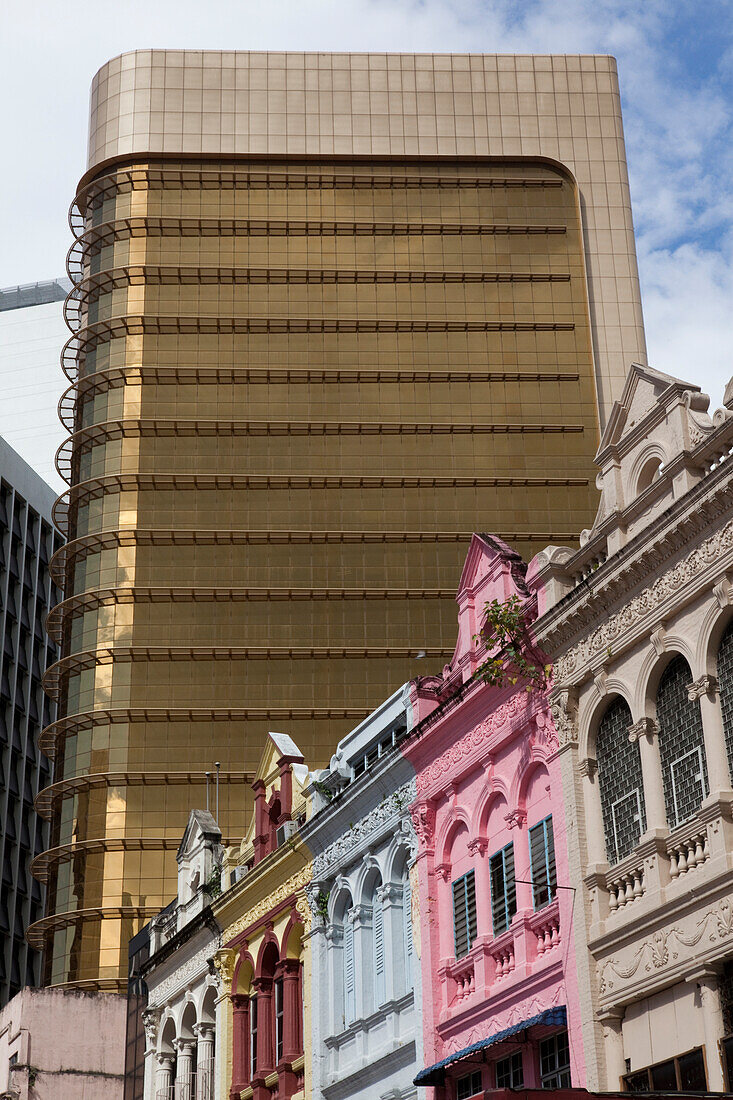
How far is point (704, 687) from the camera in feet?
68.1

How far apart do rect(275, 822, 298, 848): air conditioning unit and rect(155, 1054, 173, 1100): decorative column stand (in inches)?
360

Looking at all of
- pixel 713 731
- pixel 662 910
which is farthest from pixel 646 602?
pixel 662 910

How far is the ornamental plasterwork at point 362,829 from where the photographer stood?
29.4m

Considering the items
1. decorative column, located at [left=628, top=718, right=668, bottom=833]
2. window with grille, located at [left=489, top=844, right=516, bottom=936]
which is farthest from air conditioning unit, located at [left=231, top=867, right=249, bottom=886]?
→ decorative column, located at [left=628, top=718, right=668, bottom=833]

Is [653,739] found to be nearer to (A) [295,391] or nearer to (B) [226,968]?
(B) [226,968]

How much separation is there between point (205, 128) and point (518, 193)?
1600cm

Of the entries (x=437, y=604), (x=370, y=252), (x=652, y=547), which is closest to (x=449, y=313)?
(x=370, y=252)

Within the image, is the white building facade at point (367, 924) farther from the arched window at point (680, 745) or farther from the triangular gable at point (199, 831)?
the triangular gable at point (199, 831)

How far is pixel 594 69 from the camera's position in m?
80.4

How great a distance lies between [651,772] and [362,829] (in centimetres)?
1019

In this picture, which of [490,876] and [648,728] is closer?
[648,728]

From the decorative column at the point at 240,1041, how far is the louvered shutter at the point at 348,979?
538 centimetres

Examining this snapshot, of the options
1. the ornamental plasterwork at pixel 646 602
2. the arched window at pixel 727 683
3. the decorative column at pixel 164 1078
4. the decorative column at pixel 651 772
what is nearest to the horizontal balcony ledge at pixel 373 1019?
the ornamental plasterwork at pixel 646 602

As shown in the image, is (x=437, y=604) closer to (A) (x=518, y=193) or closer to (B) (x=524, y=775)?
(A) (x=518, y=193)
